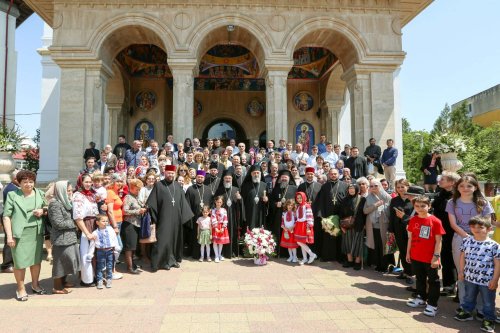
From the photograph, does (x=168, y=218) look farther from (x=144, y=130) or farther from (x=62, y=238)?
(x=144, y=130)

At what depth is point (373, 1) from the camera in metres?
13.0

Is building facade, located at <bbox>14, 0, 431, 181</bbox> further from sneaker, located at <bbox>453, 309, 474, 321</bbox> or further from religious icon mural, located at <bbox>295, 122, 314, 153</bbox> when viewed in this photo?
sneaker, located at <bbox>453, 309, 474, 321</bbox>

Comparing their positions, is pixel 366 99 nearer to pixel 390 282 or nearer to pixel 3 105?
pixel 390 282

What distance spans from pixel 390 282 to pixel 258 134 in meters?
14.6

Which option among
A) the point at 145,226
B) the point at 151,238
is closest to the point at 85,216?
the point at 145,226

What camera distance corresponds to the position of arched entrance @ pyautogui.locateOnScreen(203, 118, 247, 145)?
20.3 m

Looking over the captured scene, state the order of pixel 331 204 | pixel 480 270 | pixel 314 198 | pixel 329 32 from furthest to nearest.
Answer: pixel 329 32 → pixel 314 198 → pixel 331 204 → pixel 480 270

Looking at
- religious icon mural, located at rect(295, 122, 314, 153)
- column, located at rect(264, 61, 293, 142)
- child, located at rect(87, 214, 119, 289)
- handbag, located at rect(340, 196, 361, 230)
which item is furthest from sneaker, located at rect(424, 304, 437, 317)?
religious icon mural, located at rect(295, 122, 314, 153)

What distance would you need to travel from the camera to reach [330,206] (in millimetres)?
7570

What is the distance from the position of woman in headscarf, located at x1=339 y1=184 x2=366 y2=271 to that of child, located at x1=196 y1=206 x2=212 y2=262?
2707mm

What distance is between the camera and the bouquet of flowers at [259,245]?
6.92m

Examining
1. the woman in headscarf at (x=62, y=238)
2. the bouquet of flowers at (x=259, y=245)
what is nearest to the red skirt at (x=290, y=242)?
the bouquet of flowers at (x=259, y=245)

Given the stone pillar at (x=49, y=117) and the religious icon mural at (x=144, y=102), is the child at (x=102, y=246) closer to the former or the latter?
the stone pillar at (x=49, y=117)

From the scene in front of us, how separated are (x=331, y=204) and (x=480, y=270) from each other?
355cm
